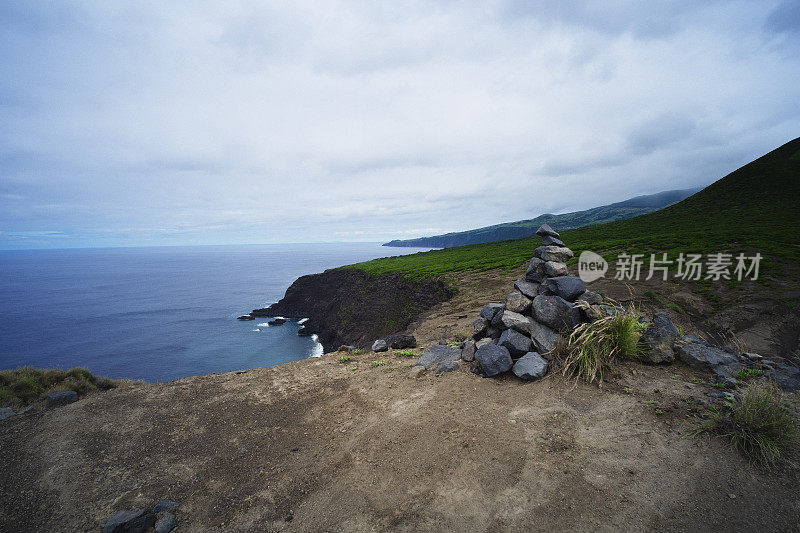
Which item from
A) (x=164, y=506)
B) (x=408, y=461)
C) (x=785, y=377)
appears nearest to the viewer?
(x=164, y=506)

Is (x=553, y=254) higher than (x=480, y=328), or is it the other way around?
(x=553, y=254)

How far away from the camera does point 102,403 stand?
8.76 metres

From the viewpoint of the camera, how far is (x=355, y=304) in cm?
5153

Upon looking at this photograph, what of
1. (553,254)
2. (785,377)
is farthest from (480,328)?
(785,377)

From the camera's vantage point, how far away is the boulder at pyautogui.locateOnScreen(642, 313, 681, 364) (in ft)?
27.0

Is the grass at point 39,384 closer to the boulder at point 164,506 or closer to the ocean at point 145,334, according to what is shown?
the boulder at point 164,506

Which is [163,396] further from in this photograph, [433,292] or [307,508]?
[433,292]

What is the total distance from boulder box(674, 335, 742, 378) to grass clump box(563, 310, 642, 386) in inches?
40.1

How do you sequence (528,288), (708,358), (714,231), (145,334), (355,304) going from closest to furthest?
(708,358) < (528,288) < (714,231) < (355,304) < (145,334)

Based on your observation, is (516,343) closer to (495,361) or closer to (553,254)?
(495,361)

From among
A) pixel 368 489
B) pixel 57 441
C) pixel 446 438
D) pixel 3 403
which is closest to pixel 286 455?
pixel 368 489

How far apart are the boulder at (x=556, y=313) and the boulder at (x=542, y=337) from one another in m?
0.18

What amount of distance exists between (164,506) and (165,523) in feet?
1.35

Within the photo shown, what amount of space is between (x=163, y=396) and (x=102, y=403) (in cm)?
150
